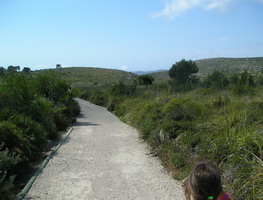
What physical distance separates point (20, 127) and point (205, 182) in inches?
282

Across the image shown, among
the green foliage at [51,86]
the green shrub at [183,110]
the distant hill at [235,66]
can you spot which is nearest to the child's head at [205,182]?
the green shrub at [183,110]

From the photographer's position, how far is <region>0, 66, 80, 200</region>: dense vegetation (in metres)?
5.87

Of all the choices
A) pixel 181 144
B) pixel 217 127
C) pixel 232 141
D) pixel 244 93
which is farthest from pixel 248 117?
pixel 244 93

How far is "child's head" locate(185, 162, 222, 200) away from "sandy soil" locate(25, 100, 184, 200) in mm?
3241

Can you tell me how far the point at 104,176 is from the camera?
23.5 ft

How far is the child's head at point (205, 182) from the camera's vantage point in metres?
2.73

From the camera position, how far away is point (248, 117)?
7.70 metres

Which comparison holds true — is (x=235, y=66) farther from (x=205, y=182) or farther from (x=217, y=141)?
(x=205, y=182)

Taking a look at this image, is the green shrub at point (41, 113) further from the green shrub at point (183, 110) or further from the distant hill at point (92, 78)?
the distant hill at point (92, 78)

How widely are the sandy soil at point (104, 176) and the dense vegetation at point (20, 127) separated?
61 centimetres

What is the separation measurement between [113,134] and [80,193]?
7.67 metres

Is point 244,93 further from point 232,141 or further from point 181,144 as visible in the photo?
point 232,141

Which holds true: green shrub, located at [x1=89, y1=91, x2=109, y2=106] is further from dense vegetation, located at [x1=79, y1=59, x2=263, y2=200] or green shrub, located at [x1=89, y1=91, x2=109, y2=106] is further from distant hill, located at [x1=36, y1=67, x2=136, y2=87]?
dense vegetation, located at [x1=79, y1=59, x2=263, y2=200]

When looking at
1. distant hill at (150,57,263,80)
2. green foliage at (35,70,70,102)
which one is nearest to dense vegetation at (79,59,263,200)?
green foliage at (35,70,70,102)
